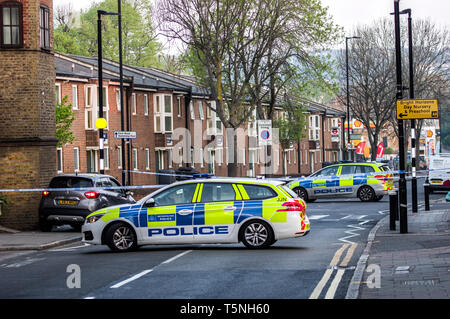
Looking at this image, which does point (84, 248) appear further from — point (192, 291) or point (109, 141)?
point (109, 141)

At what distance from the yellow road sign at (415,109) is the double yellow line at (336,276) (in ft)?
12.0

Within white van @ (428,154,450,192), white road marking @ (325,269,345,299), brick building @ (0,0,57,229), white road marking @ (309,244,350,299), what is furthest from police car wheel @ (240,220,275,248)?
white van @ (428,154,450,192)

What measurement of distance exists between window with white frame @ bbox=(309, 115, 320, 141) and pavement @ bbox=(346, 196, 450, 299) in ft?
218

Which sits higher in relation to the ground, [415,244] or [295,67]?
[295,67]

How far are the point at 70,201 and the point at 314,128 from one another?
67.5 meters

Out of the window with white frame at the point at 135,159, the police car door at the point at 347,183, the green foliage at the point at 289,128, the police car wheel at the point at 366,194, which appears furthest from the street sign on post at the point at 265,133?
the green foliage at the point at 289,128

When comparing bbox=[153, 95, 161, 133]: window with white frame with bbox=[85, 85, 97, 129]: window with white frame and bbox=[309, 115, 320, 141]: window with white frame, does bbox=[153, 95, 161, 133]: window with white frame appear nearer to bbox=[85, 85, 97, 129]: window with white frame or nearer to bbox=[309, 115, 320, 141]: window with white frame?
bbox=[85, 85, 97, 129]: window with white frame

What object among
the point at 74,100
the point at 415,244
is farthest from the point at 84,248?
the point at 74,100

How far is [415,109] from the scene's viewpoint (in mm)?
19953

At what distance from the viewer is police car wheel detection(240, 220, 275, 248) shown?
16.7m

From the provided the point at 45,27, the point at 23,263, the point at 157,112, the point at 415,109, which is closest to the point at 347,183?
the point at 415,109

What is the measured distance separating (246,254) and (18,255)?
512cm
